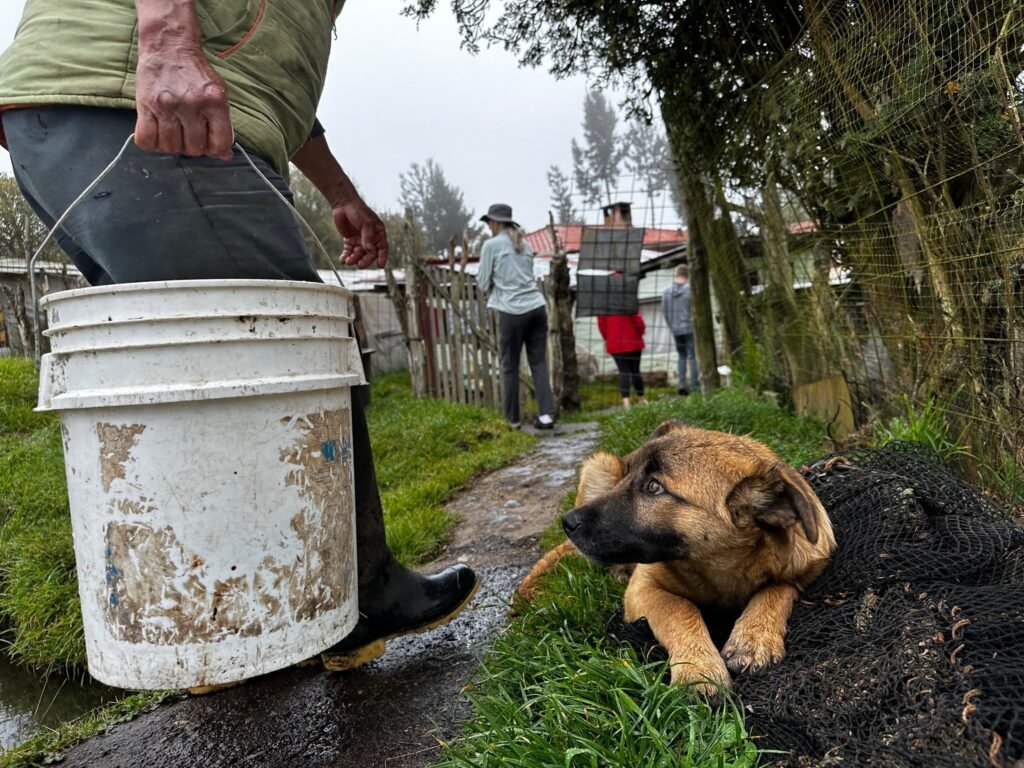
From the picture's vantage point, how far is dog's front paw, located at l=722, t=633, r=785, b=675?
173cm

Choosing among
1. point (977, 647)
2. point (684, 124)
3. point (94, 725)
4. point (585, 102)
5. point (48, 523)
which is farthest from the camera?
point (585, 102)

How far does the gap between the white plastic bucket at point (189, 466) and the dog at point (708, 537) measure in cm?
102

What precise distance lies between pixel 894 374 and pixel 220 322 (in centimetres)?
338

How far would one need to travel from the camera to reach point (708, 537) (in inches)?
80.4

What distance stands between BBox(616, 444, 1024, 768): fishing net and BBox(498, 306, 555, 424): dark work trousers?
5169 millimetres

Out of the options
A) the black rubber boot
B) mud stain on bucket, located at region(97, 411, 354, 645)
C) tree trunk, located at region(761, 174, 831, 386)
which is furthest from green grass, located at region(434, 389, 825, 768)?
tree trunk, located at region(761, 174, 831, 386)

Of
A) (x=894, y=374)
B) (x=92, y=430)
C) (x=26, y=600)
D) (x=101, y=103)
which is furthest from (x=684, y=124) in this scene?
(x=26, y=600)

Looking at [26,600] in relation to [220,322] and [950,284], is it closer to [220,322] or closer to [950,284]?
[220,322]

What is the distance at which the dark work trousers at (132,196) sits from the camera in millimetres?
1543

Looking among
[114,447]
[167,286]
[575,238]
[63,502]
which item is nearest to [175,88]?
[167,286]

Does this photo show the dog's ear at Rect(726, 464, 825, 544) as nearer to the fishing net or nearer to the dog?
the dog

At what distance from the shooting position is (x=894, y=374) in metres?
3.44

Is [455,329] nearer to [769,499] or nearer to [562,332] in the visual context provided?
[562,332]

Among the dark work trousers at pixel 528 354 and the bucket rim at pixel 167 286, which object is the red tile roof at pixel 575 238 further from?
the bucket rim at pixel 167 286
